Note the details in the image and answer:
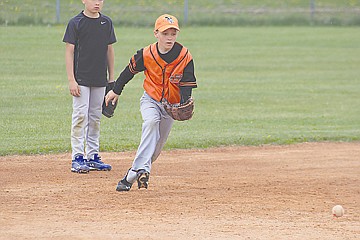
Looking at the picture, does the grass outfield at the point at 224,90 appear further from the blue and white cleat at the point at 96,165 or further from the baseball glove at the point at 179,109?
the baseball glove at the point at 179,109

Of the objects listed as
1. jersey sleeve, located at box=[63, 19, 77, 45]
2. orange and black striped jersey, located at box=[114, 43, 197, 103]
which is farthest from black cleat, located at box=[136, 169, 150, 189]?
jersey sleeve, located at box=[63, 19, 77, 45]

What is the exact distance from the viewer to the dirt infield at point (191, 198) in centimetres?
615

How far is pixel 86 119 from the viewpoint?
8.50 meters

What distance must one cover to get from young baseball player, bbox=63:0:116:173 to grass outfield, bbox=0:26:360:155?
64.6 inches

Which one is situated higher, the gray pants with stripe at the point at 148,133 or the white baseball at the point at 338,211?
the gray pants with stripe at the point at 148,133

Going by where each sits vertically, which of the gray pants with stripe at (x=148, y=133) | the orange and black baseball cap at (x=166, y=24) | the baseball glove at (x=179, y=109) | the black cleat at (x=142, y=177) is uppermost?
the orange and black baseball cap at (x=166, y=24)

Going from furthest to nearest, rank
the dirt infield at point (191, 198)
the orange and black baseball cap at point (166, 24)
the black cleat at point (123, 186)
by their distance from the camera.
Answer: the black cleat at point (123, 186)
the orange and black baseball cap at point (166, 24)
the dirt infield at point (191, 198)

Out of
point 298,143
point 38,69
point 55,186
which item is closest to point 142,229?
point 55,186

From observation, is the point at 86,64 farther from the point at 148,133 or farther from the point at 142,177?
the point at 142,177

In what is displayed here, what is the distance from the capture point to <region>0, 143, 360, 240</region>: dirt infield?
20.2 feet

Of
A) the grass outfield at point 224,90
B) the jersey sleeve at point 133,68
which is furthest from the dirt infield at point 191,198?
the grass outfield at point 224,90

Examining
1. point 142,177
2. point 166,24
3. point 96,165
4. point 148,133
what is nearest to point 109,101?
point 148,133

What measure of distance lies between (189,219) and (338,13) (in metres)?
26.4

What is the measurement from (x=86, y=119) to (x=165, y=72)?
4.75ft
